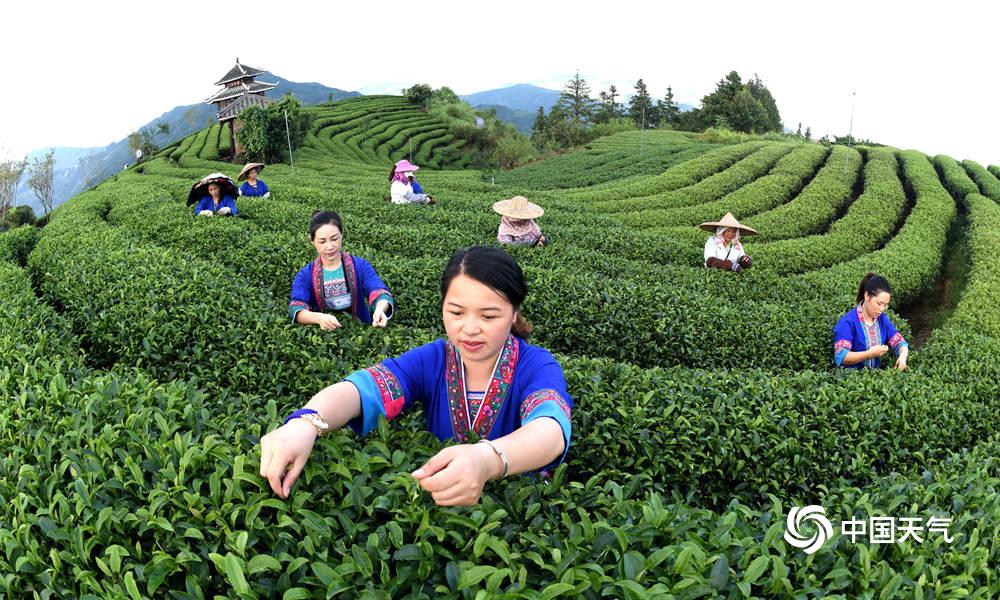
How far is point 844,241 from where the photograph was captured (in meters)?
12.5

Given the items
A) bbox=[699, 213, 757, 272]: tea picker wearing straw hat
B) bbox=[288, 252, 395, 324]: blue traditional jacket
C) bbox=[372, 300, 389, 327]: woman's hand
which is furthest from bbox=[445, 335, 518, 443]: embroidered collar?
bbox=[699, 213, 757, 272]: tea picker wearing straw hat

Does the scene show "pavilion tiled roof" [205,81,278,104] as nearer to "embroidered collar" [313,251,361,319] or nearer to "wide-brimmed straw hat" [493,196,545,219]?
"wide-brimmed straw hat" [493,196,545,219]

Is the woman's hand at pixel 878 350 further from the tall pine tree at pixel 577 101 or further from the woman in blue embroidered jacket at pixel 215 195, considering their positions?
the tall pine tree at pixel 577 101

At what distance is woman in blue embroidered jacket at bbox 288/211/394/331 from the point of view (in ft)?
14.3

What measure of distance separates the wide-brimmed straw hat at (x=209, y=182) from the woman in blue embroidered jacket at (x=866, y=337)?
28.5 ft

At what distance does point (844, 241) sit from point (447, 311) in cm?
1300

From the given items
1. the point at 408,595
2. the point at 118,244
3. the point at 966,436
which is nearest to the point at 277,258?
the point at 118,244

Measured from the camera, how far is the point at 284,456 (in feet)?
5.67

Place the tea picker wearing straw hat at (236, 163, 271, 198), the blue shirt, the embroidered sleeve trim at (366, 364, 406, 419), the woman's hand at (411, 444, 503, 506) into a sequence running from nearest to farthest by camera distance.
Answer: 1. the woman's hand at (411, 444, 503, 506)
2. the embroidered sleeve trim at (366, 364, 406, 419)
3. the blue shirt
4. the tea picker wearing straw hat at (236, 163, 271, 198)

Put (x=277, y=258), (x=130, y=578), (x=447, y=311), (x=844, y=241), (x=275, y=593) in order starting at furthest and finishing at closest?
(x=844, y=241) < (x=277, y=258) < (x=447, y=311) < (x=275, y=593) < (x=130, y=578)

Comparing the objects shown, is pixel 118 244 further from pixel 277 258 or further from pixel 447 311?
pixel 447 311

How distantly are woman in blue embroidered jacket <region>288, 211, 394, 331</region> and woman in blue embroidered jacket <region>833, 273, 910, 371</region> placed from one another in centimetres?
449

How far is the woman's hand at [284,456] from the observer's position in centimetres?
173

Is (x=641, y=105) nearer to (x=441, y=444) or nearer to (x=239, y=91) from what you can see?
(x=239, y=91)
